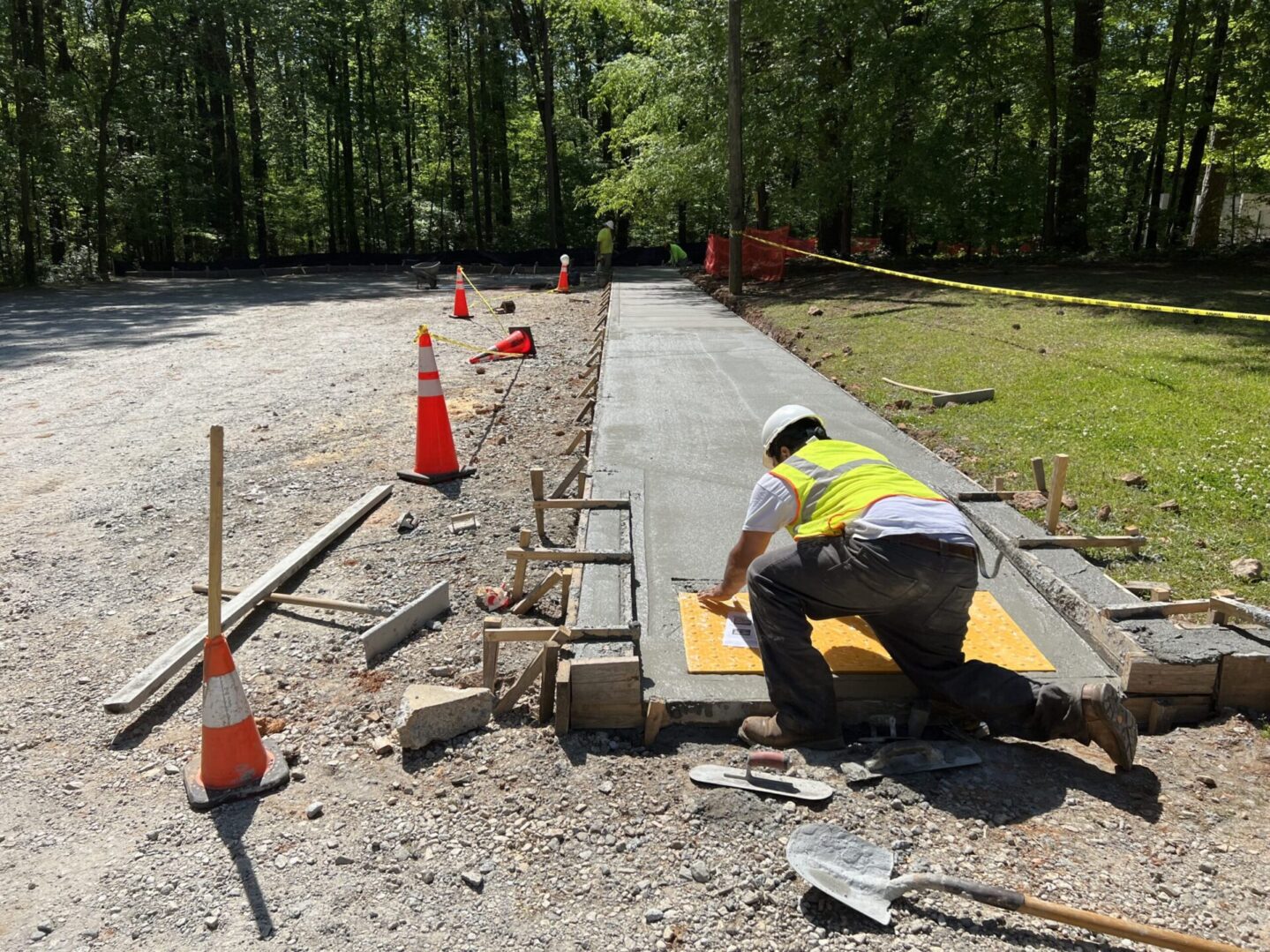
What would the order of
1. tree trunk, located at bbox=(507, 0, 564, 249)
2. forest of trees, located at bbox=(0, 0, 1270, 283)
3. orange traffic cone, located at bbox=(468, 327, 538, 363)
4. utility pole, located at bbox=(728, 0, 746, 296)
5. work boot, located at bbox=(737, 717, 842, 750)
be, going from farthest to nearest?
tree trunk, located at bbox=(507, 0, 564, 249), forest of trees, located at bbox=(0, 0, 1270, 283), utility pole, located at bbox=(728, 0, 746, 296), orange traffic cone, located at bbox=(468, 327, 538, 363), work boot, located at bbox=(737, 717, 842, 750)

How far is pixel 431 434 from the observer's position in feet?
23.7

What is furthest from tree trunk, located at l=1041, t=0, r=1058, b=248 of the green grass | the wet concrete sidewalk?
the wet concrete sidewalk

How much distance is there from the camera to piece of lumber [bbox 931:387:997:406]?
8.88 metres

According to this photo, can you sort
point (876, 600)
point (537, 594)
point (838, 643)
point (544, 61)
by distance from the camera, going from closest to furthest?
point (876, 600) < point (838, 643) < point (537, 594) < point (544, 61)

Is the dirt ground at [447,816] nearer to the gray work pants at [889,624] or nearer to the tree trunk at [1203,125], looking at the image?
the gray work pants at [889,624]

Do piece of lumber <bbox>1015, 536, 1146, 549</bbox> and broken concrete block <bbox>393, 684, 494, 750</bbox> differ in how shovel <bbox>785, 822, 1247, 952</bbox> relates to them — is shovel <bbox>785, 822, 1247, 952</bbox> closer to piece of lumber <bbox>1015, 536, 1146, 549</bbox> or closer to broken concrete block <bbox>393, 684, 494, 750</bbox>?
broken concrete block <bbox>393, 684, 494, 750</bbox>

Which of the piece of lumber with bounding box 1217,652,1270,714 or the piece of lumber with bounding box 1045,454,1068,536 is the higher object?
the piece of lumber with bounding box 1045,454,1068,536

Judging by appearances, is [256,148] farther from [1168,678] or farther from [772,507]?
[1168,678]

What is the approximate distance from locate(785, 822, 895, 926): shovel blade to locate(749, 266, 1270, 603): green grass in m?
2.76

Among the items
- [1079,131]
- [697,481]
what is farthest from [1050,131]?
[697,481]

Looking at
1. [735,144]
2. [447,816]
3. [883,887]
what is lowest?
[447,816]

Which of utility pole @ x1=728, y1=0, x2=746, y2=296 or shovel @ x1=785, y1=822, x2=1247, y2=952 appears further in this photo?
utility pole @ x1=728, y1=0, x2=746, y2=296

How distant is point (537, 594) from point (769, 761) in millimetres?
1685

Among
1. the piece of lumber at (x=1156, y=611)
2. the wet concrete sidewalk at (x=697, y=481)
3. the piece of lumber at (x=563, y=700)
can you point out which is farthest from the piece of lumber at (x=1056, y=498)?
the piece of lumber at (x=563, y=700)
